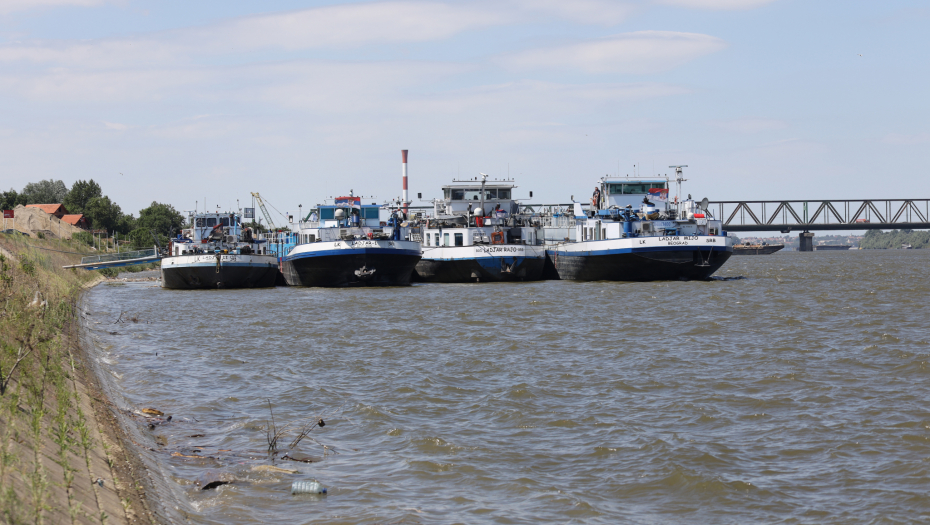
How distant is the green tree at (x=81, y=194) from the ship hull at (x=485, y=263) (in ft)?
358

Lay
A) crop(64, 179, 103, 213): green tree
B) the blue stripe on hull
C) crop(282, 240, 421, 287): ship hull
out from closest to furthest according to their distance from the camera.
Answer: the blue stripe on hull → crop(282, 240, 421, 287): ship hull → crop(64, 179, 103, 213): green tree

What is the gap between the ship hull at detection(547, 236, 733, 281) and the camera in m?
50.4

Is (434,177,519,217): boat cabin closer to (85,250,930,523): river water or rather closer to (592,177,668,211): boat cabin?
(592,177,668,211): boat cabin

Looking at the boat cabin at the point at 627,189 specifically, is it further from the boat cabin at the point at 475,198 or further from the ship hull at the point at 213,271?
the ship hull at the point at 213,271

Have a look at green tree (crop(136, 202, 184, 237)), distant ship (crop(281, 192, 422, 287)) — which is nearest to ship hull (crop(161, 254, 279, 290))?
distant ship (crop(281, 192, 422, 287))

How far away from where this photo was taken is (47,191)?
6875 inches

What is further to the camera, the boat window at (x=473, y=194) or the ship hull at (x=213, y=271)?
the boat window at (x=473, y=194)

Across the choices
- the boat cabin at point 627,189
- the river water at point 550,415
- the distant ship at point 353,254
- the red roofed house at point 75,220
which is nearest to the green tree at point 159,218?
the red roofed house at point 75,220

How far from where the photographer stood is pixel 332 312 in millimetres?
37906

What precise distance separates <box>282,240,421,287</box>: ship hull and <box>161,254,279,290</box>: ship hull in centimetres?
424

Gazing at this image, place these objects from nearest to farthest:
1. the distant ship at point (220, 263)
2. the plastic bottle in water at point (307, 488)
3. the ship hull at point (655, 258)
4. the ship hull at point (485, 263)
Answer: the plastic bottle in water at point (307, 488) < the ship hull at point (655, 258) < the distant ship at point (220, 263) < the ship hull at point (485, 263)

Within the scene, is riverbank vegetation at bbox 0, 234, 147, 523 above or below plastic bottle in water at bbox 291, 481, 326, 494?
above

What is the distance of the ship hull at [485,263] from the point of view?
56969 mm

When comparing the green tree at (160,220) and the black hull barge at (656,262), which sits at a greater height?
the green tree at (160,220)
